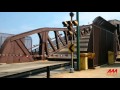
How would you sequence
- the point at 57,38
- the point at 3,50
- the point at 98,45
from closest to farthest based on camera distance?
1. the point at 98,45
2. the point at 3,50
3. the point at 57,38
